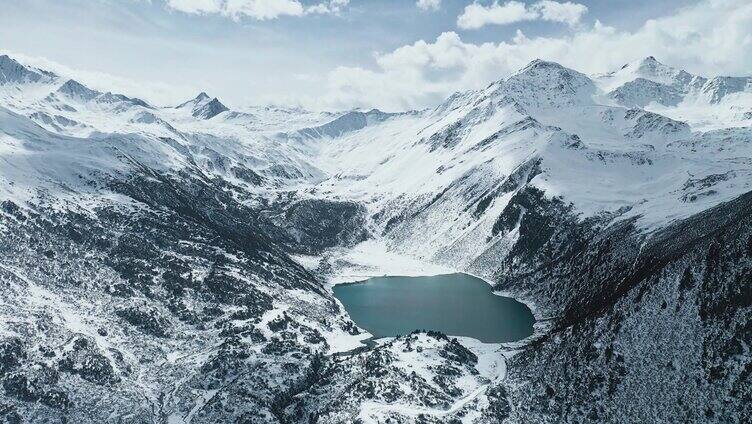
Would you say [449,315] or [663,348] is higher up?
[663,348]

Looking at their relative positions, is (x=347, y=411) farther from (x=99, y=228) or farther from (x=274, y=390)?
(x=99, y=228)

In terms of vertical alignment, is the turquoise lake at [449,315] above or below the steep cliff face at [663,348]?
below

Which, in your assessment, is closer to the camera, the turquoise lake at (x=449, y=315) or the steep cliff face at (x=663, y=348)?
A: the steep cliff face at (x=663, y=348)

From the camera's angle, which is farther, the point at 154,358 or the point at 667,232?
the point at 667,232

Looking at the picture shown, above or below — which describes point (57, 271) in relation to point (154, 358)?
above

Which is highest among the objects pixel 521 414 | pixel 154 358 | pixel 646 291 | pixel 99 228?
pixel 99 228

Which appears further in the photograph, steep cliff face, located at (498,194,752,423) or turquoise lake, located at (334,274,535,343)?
turquoise lake, located at (334,274,535,343)

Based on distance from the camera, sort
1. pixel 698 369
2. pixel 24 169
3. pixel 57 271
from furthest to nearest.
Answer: pixel 24 169 < pixel 57 271 < pixel 698 369

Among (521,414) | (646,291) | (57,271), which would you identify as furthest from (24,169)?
(646,291)

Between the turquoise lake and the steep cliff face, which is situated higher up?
the steep cliff face

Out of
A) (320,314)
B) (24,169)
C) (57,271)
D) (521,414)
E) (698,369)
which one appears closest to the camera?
(698,369)

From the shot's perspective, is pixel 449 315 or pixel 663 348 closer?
pixel 663 348
